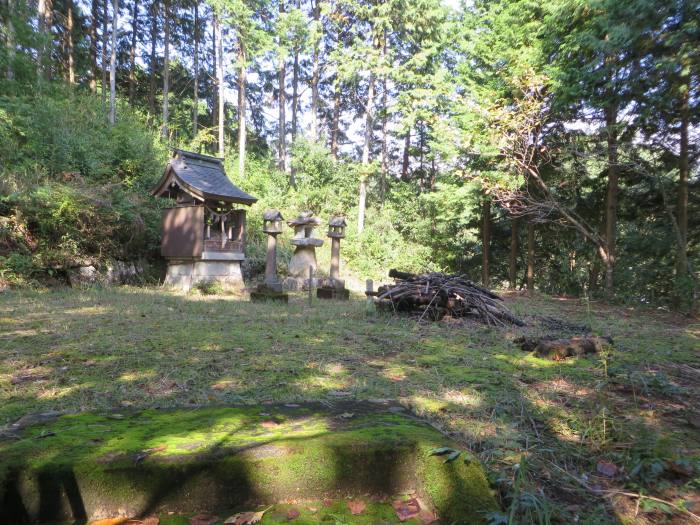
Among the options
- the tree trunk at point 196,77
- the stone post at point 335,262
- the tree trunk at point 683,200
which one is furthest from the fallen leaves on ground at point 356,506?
the tree trunk at point 196,77

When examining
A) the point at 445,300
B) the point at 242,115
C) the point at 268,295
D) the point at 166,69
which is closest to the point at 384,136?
the point at 242,115

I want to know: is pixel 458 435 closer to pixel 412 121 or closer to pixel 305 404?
pixel 305 404

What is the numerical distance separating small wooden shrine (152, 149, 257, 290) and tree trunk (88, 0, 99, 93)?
1541 centimetres

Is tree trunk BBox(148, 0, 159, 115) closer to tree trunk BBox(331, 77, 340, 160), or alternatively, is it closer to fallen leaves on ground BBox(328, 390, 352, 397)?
tree trunk BBox(331, 77, 340, 160)

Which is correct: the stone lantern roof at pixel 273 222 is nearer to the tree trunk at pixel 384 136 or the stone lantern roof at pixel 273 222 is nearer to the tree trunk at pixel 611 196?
the tree trunk at pixel 611 196

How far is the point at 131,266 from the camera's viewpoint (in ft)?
39.8

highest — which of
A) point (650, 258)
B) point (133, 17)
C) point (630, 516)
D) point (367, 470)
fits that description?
point (133, 17)

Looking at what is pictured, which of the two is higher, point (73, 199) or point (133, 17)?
point (133, 17)

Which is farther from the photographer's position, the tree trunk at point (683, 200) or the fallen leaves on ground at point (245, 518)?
the tree trunk at point (683, 200)

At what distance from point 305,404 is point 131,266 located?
38.5 ft

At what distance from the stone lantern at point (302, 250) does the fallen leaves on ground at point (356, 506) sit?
1180cm

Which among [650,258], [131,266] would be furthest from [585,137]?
[131,266]

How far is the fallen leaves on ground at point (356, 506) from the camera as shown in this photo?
4.66ft

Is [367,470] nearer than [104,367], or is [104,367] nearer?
[367,470]
